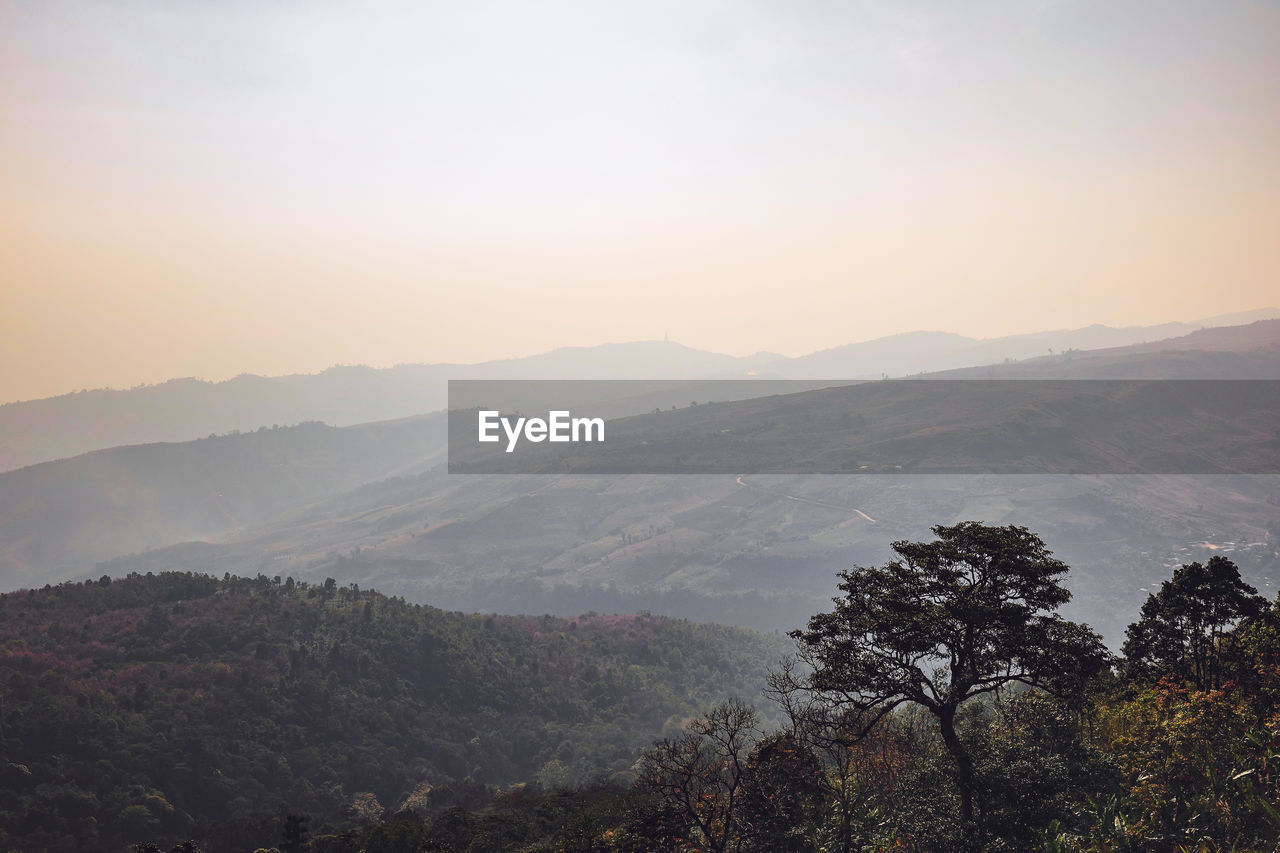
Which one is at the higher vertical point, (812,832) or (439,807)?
(812,832)

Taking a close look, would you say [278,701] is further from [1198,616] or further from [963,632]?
[1198,616]

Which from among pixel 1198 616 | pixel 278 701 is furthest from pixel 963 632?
pixel 278 701

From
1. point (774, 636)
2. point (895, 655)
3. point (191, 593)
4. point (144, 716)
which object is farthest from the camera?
point (774, 636)

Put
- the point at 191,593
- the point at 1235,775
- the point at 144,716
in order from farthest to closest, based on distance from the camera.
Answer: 1. the point at 191,593
2. the point at 144,716
3. the point at 1235,775

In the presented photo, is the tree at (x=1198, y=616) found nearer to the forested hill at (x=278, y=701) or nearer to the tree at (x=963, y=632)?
the tree at (x=963, y=632)

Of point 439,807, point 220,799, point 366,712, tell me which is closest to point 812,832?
point 439,807

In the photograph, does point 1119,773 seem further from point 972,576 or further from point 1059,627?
point 972,576

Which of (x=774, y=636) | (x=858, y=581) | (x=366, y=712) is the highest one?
(x=858, y=581)
